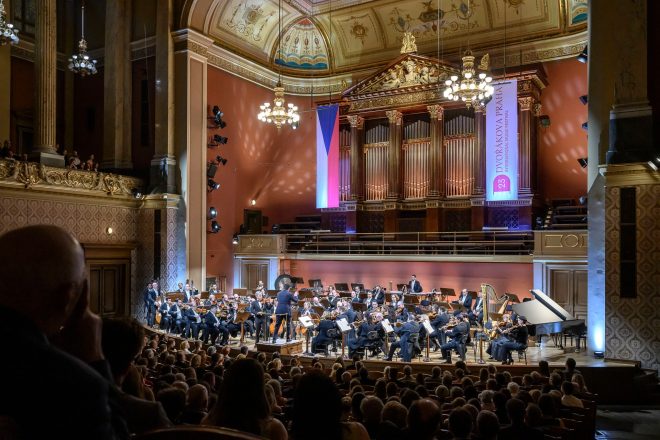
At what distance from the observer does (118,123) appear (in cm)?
1975

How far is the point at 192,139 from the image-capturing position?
19.5m

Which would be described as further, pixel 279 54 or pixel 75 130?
pixel 279 54

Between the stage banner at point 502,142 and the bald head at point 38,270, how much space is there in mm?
18722

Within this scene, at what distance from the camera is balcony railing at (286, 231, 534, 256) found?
1808 centimetres

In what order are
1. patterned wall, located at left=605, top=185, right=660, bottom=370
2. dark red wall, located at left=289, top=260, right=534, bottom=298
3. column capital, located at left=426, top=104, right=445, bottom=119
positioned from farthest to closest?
column capital, located at left=426, top=104, right=445, bottom=119 < dark red wall, located at left=289, top=260, right=534, bottom=298 < patterned wall, located at left=605, top=185, right=660, bottom=370

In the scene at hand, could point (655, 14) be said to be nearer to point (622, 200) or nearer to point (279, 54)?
point (622, 200)

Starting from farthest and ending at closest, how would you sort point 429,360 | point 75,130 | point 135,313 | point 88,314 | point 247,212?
point 247,212 < point 75,130 < point 135,313 < point 429,360 < point 88,314

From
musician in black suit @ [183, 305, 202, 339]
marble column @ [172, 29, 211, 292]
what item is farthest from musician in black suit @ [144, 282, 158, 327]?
musician in black suit @ [183, 305, 202, 339]

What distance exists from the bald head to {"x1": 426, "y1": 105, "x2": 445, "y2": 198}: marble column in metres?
20.2

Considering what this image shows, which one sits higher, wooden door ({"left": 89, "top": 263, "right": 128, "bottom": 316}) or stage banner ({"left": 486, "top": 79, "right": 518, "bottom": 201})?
stage banner ({"left": 486, "top": 79, "right": 518, "bottom": 201})

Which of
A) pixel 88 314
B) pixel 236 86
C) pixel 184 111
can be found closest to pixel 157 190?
pixel 184 111

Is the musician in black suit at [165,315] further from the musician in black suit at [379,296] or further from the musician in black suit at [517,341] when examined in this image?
the musician in black suit at [517,341]

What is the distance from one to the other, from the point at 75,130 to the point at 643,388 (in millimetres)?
20533

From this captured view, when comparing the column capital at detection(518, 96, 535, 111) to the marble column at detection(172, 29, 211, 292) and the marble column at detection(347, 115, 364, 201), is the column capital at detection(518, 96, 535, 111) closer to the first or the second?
the marble column at detection(347, 115, 364, 201)
